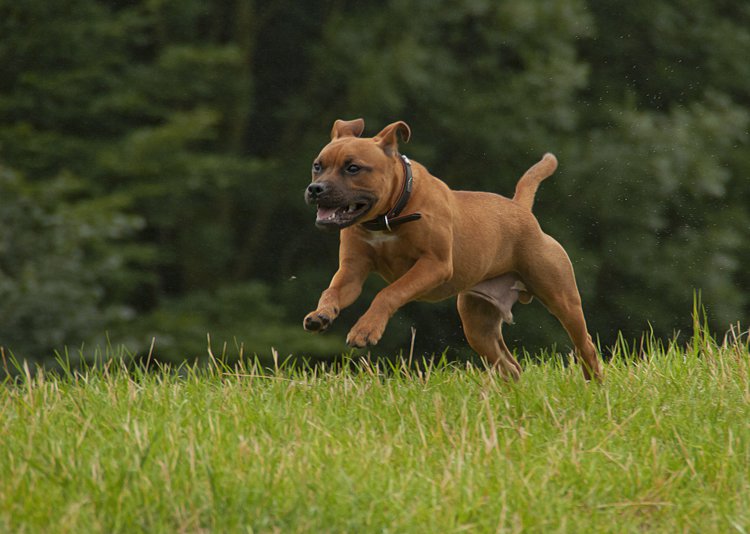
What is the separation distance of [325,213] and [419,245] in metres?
0.54

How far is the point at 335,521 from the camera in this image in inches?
156

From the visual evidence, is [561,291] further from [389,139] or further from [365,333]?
[365,333]

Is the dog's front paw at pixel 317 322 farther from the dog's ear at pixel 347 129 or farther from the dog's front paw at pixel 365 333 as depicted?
the dog's ear at pixel 347 129

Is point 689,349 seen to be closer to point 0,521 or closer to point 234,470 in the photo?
point 234,470

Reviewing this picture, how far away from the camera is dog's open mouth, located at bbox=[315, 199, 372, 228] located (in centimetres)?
561

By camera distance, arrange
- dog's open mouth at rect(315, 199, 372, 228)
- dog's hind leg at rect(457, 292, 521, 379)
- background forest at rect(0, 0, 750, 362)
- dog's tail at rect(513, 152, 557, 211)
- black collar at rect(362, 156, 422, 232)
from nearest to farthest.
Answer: dog's open mouth at rect(315, 199, 372, 228) < black collar at rect(362, 156, 422, 232) < dog's hind leg at rect(457, 292, 521, 379) < dog's tail at rect(513, 152, 557, 211) < background forest at rect(0, 0, 750, 362)

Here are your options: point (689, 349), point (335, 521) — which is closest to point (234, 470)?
point (335, 521)

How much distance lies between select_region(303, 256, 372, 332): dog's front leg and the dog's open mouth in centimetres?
25

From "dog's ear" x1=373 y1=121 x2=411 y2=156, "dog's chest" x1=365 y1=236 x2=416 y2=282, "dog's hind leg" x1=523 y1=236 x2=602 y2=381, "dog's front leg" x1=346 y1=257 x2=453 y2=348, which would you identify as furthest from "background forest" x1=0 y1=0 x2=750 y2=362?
"dog's front leg" x1=346 y1=257 x2=453 y2=348

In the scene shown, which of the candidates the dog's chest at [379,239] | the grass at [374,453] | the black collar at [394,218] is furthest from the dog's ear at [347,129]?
the grass at [374,453]

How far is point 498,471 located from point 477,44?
48.1 ft

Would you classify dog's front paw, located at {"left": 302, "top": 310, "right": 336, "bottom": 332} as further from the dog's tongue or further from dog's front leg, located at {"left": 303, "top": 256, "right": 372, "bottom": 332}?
the dog's tongue

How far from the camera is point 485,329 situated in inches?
272

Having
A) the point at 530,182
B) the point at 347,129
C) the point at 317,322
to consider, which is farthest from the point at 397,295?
the point at 530,182
